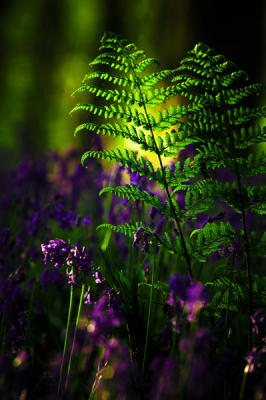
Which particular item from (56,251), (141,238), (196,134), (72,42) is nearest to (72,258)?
(56,251)

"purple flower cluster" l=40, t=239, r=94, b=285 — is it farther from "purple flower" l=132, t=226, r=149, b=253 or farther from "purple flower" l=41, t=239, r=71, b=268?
"purple flower" l=132, t=226, r=149, b=253

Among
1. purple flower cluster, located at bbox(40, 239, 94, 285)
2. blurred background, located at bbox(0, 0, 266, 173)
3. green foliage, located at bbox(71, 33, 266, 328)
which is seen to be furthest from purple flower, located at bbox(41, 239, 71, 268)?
blurred background, located at bbox(0, 0, 266, 173)

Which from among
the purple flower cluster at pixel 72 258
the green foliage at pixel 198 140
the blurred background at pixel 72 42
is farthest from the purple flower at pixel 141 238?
the blurred background at pixel 72 42

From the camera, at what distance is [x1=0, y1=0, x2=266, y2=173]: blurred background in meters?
10.2

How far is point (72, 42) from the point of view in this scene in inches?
495

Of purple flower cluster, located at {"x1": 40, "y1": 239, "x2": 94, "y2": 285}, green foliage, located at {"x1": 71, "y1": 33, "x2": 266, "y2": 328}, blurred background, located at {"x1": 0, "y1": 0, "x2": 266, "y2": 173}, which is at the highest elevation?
blurred background, located at {"x1": 0, "y1": 0, "x2": 266, "y2": 173}

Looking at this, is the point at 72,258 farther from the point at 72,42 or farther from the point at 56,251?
the point at 72,42

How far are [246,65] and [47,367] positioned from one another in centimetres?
1006

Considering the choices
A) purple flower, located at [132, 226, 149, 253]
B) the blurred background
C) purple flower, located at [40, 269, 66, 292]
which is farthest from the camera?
the blurred background

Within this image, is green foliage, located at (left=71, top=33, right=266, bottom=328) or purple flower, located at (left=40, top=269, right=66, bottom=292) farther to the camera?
purple flower, located at (left=40, top=269, right=66, bottom=292)

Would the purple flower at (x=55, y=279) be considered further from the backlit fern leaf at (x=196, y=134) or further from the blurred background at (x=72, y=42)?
the blurred background at (x=72, y=42)

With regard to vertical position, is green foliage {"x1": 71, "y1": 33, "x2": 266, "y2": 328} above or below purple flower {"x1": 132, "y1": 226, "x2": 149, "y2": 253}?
above

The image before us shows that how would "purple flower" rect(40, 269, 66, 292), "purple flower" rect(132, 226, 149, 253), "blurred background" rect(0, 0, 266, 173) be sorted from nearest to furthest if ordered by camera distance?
"purple flower" rect(132, 226, 149, 253), "purple flower" rect(40, 269, 66, 292), "blurred background" rect(0, 0, 266, 173)

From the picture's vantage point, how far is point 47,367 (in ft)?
6.55
